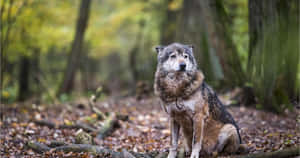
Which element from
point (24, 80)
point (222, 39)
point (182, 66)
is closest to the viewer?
point (182, 66)

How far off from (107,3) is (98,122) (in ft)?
66.9

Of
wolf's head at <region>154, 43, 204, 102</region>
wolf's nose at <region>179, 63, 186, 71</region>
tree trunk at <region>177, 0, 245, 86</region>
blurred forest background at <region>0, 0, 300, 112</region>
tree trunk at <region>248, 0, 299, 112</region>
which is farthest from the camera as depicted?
tree trunk at <region>177, 0, 245, 86</region>

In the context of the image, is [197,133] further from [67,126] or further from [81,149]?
[67,126]

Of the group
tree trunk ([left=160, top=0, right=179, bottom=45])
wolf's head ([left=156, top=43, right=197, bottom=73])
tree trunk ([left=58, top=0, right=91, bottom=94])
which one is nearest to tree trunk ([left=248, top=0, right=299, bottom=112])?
wolf's head ([left=156, top=43, right=197, bottom=73])

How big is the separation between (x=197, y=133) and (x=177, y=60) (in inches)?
49.1

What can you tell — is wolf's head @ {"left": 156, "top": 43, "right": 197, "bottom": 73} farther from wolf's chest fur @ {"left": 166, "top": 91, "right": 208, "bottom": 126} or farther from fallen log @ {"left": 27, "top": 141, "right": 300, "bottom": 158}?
fallen log @ {"left": 27, "top": 141, "right": 300, "bottom": 158}

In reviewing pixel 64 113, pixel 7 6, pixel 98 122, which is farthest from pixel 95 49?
pixel 98 122

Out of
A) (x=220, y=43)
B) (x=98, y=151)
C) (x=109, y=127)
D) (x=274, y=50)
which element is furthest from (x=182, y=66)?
(x=220, y=43)

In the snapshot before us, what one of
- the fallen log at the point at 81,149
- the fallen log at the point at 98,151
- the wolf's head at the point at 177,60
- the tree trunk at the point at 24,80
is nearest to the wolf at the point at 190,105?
the wolf's head at the point at 177,60

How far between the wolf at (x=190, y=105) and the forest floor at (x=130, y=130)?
25.8 inches

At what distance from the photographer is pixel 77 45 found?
14484mm

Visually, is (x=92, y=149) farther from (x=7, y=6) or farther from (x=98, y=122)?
(x=7, y=6)

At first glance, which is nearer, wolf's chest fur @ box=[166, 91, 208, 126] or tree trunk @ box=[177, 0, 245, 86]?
wolf's chest fur @ box=[166, 91, 208, 126]

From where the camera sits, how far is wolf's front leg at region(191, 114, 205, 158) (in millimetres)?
5242
